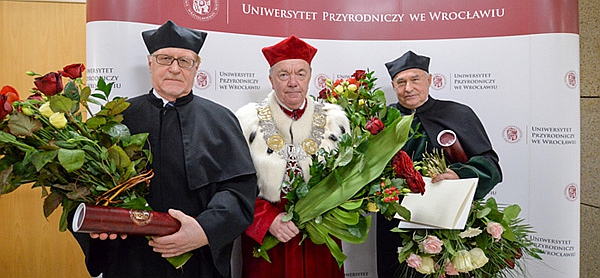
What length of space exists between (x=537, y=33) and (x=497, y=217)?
98 cm

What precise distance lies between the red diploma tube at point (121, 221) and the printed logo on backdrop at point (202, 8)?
0.99m

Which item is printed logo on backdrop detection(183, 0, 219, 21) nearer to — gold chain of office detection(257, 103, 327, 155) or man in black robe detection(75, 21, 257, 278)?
man in black robe detection(75, 21, 257, 278)

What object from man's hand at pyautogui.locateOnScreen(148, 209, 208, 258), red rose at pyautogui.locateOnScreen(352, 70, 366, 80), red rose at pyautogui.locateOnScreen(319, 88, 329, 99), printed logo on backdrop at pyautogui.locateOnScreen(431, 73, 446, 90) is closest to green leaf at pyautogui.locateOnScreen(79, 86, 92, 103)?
man's hand at pyautogui.locateOnScreen(148, 209, 208, 258)

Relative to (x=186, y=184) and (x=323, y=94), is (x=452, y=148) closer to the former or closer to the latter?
(x=323, y=94)

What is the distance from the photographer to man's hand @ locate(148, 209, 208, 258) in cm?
215

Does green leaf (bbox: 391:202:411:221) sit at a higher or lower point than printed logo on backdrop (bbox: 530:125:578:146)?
lower

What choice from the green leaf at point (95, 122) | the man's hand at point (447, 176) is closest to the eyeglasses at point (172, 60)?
the green leaf at point (95, 122)

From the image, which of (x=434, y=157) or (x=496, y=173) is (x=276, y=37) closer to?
(x=434, y=157)

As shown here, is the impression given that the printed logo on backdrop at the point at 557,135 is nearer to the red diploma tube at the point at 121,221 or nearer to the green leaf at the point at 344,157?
the green leaf at the point at 344,157

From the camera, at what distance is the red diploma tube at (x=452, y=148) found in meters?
2.76

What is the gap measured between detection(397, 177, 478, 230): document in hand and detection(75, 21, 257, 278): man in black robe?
2.39 ft

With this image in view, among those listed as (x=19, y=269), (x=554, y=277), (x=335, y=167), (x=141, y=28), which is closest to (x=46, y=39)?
(x=19, y=269)

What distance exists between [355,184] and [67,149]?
1095mm

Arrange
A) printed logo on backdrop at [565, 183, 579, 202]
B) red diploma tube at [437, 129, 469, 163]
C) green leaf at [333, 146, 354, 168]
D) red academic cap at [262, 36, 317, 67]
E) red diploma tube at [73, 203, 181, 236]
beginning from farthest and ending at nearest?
printed logo on backdrop at [565, 183, 579, 202] → red diploma tube at [437, 129, 469, 163] → red academic cap at [262, 36, 317, 67] → green leaf at [333, 146, 354, 168] → red diploma tube at [73, 203, 181, 236]
